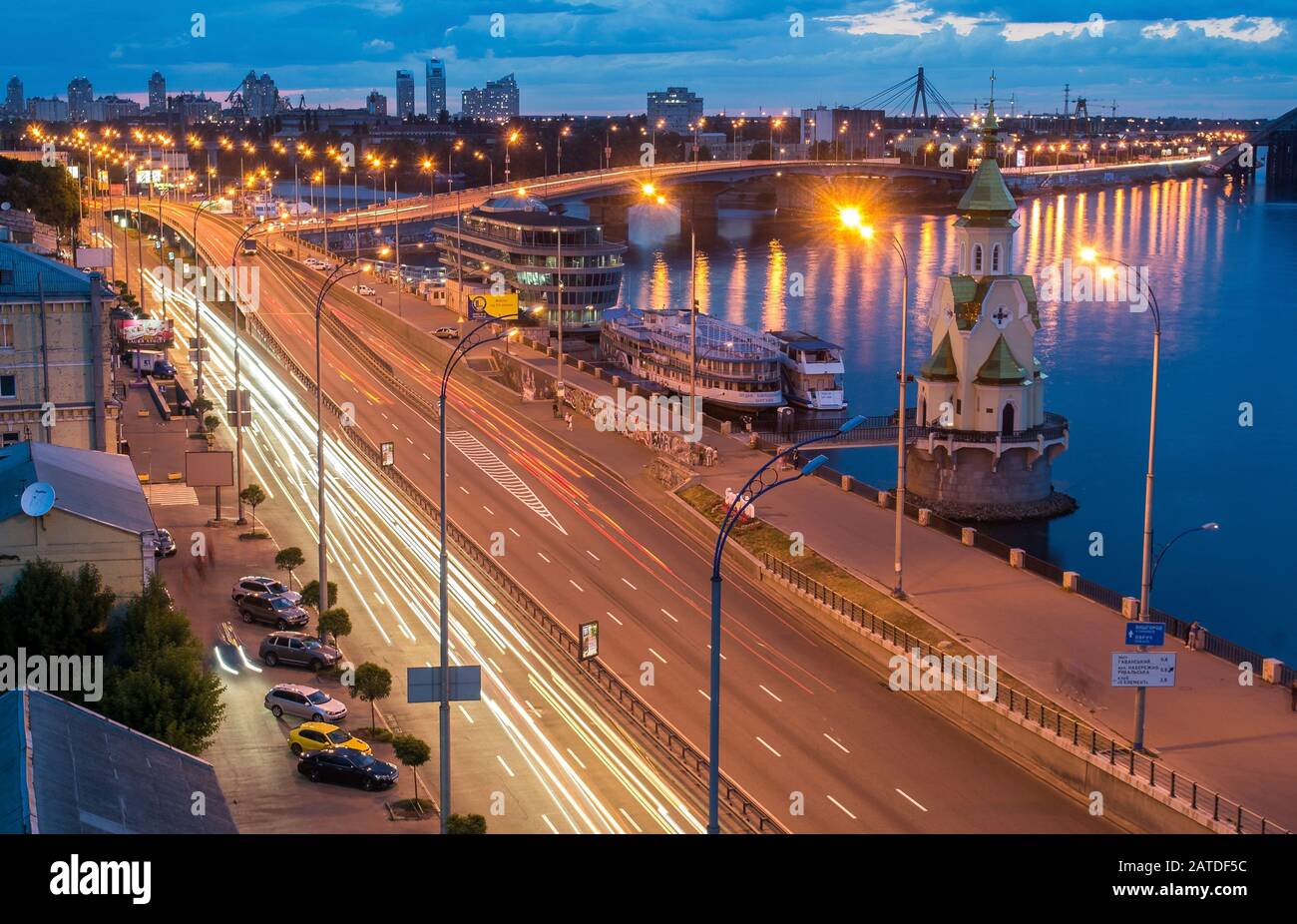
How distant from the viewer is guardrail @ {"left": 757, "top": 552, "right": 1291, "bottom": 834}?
18031 millimetres

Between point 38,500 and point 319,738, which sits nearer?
point 319,738

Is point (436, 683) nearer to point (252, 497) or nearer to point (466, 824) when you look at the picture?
point (466, 824)

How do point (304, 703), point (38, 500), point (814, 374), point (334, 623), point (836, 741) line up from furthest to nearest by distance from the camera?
point (814, 374) → point (334, 623) → point (38, 500) → point (836, 741) → point (304, 703)

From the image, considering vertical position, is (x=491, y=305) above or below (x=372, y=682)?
above

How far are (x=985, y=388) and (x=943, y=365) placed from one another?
133 cm

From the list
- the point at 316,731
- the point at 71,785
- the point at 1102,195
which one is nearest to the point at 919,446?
the point at 316,731

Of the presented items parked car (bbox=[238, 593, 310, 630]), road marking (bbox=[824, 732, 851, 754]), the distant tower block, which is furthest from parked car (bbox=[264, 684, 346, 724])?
the distant tower block

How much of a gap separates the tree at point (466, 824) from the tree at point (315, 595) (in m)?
10.4

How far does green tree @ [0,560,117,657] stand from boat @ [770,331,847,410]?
3852 centimetres

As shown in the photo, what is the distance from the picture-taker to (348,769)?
18984 millimetres

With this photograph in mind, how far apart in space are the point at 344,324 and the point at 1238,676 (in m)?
45.2

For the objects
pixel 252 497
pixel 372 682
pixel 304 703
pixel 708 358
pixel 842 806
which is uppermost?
pixel 708 358

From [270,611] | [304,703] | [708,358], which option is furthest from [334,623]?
[708,358]

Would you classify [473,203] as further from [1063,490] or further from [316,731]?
[316,731]
